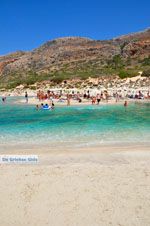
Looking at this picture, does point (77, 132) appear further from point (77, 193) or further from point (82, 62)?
point (82, 62)

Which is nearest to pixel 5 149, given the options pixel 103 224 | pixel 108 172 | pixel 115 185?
pixel 108 172

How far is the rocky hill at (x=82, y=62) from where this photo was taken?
70.2 m

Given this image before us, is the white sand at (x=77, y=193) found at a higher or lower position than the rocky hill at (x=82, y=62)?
lower

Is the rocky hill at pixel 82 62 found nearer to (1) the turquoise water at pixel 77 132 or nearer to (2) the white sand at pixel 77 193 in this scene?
(1) the turquoise water at pixel 77 132

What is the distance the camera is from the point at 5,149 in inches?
577

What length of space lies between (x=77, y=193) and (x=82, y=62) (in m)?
88.0

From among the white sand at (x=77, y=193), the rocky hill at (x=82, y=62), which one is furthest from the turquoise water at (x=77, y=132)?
the rocky hill at (x=82, y=62)

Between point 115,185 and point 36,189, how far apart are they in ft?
6.15

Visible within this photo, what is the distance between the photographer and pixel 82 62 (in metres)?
95.5

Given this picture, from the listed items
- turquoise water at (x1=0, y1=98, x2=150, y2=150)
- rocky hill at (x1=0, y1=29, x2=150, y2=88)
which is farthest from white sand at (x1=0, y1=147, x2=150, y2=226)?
rocky hill at (x1=0, y1=29, x2=150, y2=88)

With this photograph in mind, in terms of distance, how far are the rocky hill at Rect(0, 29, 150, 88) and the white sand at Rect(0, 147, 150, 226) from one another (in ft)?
153

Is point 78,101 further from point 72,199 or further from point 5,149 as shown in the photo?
point 72,199

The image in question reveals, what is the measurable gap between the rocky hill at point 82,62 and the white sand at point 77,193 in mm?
46693

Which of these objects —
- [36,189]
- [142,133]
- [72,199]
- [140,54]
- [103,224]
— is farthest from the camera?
[140,54]
